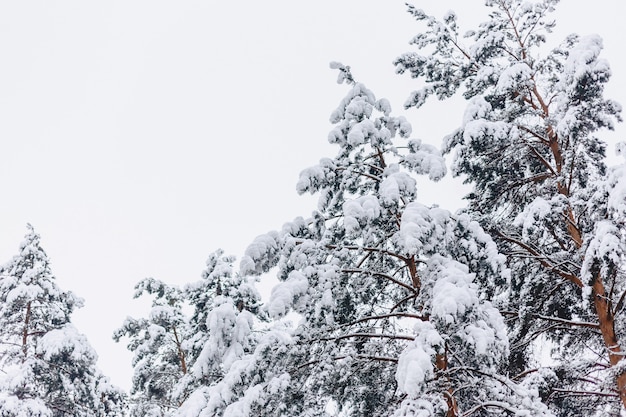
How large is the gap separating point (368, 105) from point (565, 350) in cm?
681

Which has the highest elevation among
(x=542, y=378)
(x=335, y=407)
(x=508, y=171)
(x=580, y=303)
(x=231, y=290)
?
(x=508, y=171)

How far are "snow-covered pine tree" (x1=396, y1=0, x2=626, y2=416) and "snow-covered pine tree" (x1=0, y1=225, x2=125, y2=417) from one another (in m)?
11.7

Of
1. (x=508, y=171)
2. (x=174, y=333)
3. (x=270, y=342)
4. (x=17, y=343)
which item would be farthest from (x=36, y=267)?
(x=508, y=171)

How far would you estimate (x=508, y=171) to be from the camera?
11523 mm

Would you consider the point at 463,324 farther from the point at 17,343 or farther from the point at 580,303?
the point at 17,343

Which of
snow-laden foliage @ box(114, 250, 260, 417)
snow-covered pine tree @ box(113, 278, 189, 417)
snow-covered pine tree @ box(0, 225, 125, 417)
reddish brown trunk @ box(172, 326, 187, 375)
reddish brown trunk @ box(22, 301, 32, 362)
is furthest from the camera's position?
reddish brown trunk @ box(172, 326, 187, 375)

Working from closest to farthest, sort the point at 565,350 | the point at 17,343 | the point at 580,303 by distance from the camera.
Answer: the point at 580,303 → the point at 565,350 → the point at 17,343

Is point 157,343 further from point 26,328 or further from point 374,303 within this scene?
point 374,303

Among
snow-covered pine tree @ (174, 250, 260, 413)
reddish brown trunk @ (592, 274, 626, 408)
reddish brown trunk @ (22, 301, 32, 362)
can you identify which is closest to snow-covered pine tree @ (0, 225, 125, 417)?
reddish brown trunk @ (22, 301, 32, 362)

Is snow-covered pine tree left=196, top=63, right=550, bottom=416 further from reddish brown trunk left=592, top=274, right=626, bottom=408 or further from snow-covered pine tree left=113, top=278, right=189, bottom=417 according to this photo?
snow-covered pine tree left=113, top=278, right=189, bottom=417

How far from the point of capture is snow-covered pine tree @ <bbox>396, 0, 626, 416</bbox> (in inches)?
347

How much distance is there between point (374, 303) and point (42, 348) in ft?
33.4

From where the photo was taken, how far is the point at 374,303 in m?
9.81

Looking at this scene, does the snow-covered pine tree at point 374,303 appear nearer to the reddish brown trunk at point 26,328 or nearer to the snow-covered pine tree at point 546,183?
the snow-covered pine tree at point 546,183
